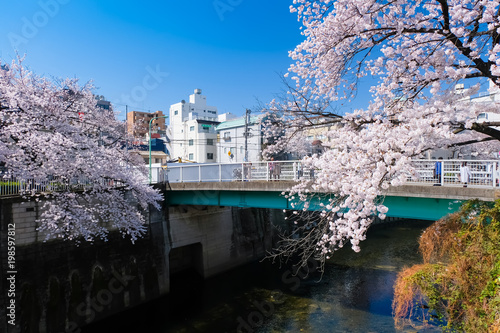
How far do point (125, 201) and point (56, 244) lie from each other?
3.40m

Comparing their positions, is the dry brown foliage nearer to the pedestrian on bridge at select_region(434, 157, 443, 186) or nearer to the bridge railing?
the bridge railing

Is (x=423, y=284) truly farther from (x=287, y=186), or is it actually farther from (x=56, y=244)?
(x=56, y=244)

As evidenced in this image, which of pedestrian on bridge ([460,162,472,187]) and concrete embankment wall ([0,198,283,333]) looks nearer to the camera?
pedestrian on bridge ([460,162,472,187])

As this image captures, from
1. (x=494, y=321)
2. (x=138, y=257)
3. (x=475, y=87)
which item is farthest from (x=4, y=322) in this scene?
(x=475, y=87)

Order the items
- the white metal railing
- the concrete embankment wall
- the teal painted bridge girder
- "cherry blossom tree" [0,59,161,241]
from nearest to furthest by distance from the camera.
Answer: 1. the teal painted bridge girder
2. "cherry blossom tree" [0,59,161,241]
3. the concrete embankment wall
4. the white metal railing

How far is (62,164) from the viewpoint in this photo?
39.1 feet

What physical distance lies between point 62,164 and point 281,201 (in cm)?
889

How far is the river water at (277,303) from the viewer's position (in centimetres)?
1392

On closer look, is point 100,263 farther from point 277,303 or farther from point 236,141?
point 236,141

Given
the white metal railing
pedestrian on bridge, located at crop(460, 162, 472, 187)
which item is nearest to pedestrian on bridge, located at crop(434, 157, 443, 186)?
pedestrian on bridge, located at crop(460, 162, 472, 187)

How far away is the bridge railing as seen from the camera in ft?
30.2

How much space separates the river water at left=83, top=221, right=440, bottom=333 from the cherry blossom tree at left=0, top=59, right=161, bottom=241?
4427 millimetres

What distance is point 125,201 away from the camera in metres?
15.6

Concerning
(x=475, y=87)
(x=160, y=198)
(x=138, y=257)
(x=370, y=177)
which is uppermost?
(x=475, y=87)
